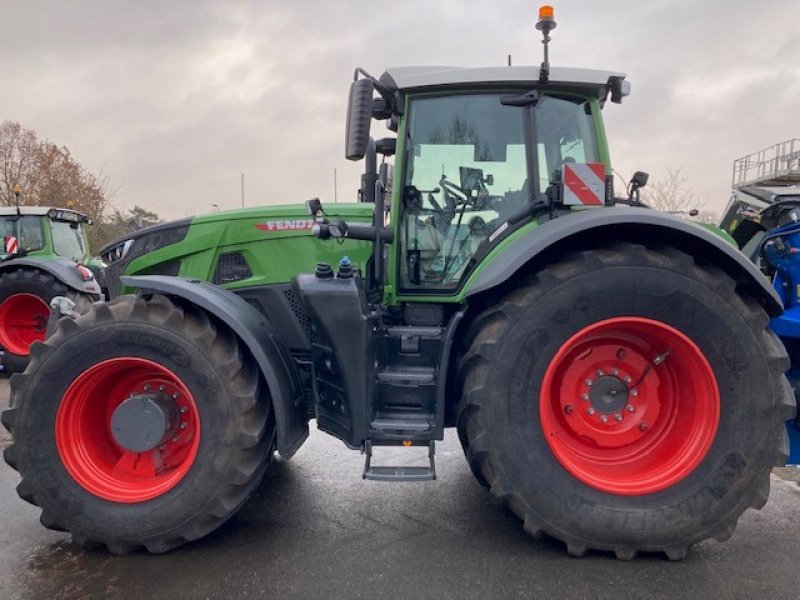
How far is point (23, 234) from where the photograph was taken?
881cm

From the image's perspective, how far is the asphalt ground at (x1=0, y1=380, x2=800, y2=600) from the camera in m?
2.59

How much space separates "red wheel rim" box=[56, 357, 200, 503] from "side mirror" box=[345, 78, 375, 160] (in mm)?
1449

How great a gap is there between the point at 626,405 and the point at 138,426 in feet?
8.03

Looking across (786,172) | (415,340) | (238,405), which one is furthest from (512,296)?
(786,172)

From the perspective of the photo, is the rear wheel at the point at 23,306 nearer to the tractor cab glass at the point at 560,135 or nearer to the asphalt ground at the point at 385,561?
the asphalt ground at the point at 385,561

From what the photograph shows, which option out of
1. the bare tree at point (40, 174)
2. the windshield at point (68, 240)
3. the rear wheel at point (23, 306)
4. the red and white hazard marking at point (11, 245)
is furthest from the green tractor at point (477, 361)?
the bare tree at point (40, 174)

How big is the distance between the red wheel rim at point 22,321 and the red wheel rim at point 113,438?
5809mm

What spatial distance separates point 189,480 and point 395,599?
3.71ft

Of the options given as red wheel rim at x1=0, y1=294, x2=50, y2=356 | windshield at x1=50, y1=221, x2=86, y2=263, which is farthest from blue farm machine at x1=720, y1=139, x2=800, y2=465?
windshield at x1=50, y1=221, x2=86, y2=263

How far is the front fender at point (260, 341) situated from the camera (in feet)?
9.53

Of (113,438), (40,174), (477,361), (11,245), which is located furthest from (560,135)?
(40,174)

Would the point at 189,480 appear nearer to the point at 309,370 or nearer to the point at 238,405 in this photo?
the point at 238,405

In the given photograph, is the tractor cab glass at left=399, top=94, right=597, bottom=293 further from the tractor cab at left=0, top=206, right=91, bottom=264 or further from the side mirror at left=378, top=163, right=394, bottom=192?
the tractor cab at left=0, top=206, right=91, bottom=264

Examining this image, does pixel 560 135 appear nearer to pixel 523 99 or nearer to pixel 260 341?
pixel 523 99
